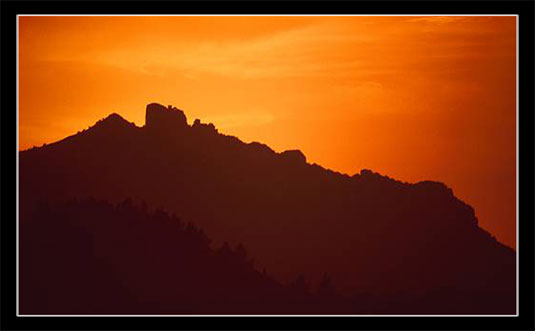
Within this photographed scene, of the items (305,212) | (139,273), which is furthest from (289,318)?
(139,273)

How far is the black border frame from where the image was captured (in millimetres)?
10680

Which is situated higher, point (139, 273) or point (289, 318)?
point (139, 273)

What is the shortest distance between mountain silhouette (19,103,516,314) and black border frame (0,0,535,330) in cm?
35

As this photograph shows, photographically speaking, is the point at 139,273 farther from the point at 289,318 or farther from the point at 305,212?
the point at 305,212

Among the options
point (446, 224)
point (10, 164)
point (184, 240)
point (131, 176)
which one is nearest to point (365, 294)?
point (446, 224)

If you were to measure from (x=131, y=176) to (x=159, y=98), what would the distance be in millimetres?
1328

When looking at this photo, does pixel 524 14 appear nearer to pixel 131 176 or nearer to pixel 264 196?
pixel 264 196

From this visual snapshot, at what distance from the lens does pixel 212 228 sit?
11539 millimetres

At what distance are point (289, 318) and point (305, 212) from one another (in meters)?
1.83

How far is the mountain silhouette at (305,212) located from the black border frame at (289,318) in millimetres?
347

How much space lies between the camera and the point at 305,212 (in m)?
12.0

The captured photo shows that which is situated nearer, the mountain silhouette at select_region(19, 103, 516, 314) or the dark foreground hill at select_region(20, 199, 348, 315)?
the dark foreground hill at select_region(20, 199, 348, 315)

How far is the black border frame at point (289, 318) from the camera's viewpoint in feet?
35.0

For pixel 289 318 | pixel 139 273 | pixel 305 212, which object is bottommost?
pixel 289 318
